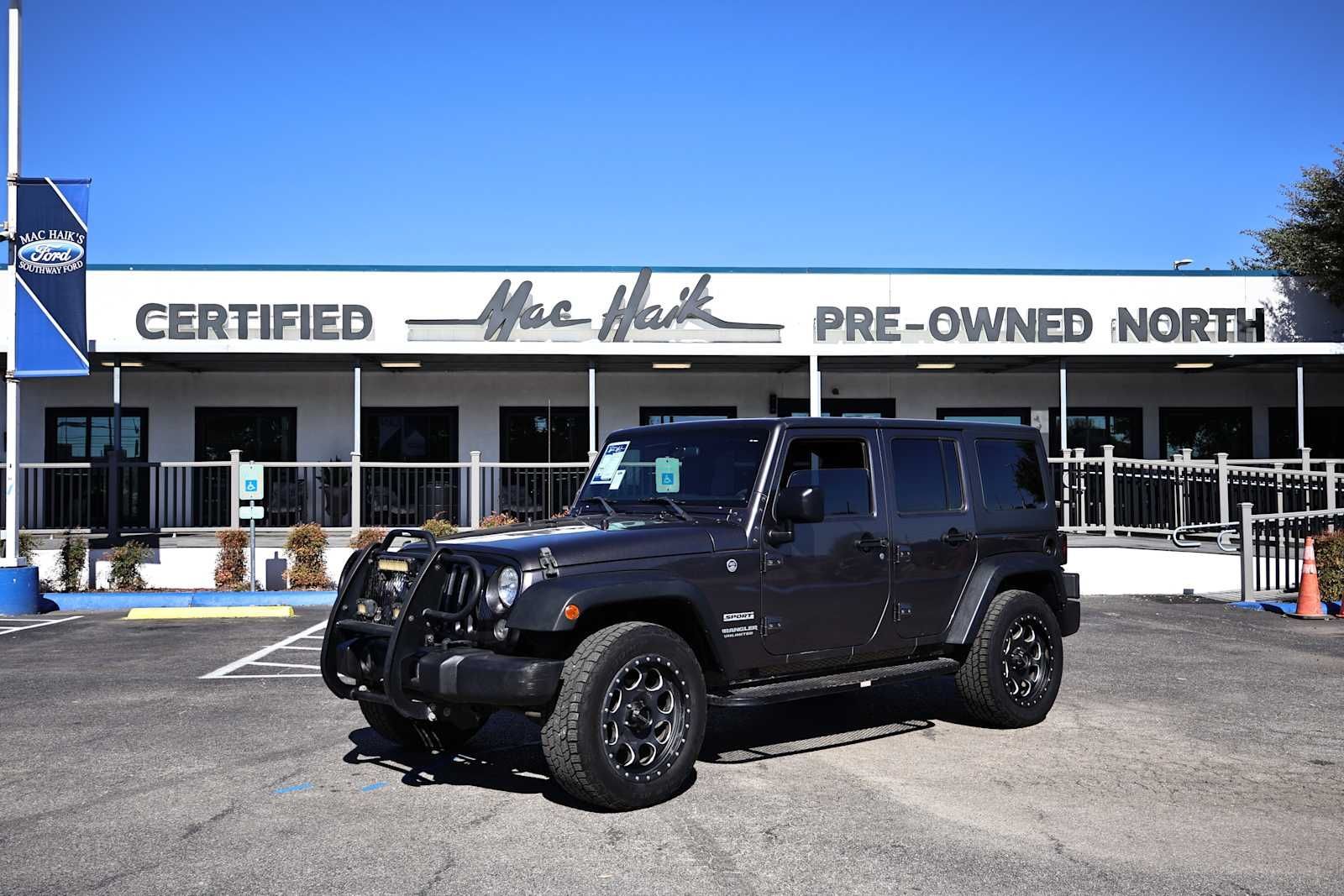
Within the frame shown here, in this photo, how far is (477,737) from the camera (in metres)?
7.24

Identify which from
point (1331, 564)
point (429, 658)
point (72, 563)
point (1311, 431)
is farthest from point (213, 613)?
point (1311, 431)

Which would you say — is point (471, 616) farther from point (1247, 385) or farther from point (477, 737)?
point (1247, 385)

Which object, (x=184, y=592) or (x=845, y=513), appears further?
(x=184, y=592)

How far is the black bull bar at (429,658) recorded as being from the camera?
5309 mm

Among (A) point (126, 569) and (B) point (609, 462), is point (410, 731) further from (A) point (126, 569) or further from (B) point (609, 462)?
(A) point (126, 569)

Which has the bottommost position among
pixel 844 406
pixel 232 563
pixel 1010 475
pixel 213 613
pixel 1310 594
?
pixel 213 613

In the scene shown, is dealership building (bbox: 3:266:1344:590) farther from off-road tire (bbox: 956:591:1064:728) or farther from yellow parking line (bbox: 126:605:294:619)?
off-road tire (bbox: 956:591:1064:728)

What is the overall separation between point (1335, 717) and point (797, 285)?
48.1 feet

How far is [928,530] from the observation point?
283 inches

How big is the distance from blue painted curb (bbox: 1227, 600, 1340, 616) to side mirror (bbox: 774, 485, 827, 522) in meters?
9.66

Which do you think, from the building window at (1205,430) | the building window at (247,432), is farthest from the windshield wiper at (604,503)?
the building window at (1205,430)

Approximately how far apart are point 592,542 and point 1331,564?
1137cm

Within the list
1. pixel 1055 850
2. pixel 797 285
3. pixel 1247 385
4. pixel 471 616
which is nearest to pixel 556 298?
pixel 797 285

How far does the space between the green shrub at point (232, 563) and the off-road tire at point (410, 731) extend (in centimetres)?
978
